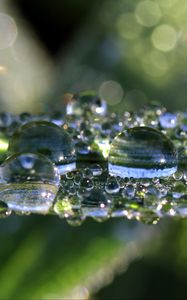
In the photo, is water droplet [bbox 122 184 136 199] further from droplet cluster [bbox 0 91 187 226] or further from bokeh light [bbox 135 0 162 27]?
bokeh light [bbox 135 0 162 27]

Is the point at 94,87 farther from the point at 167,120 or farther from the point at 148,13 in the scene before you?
the point at 167,120

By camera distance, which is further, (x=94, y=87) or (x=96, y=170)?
(x=94, y=87)

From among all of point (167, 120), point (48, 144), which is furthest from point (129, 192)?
point (167, 120)

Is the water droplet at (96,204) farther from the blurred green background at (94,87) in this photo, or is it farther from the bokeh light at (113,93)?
the bokeh light at (113,93)

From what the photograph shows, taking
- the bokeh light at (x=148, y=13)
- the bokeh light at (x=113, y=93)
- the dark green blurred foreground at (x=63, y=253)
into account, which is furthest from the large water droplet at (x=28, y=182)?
the bokeh light at (x=148, y=13)

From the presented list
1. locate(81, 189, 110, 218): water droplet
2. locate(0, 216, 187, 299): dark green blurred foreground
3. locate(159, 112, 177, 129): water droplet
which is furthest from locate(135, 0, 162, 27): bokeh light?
locate(81, 189, 110, 218): water droplet

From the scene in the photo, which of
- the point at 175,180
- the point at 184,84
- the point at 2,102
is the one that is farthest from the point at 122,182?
the point at 2,102

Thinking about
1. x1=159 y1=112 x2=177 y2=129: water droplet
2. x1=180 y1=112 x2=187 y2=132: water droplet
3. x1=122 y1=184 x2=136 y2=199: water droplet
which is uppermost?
x1=159 y1=112 x2=177 y2=129: water droplet
